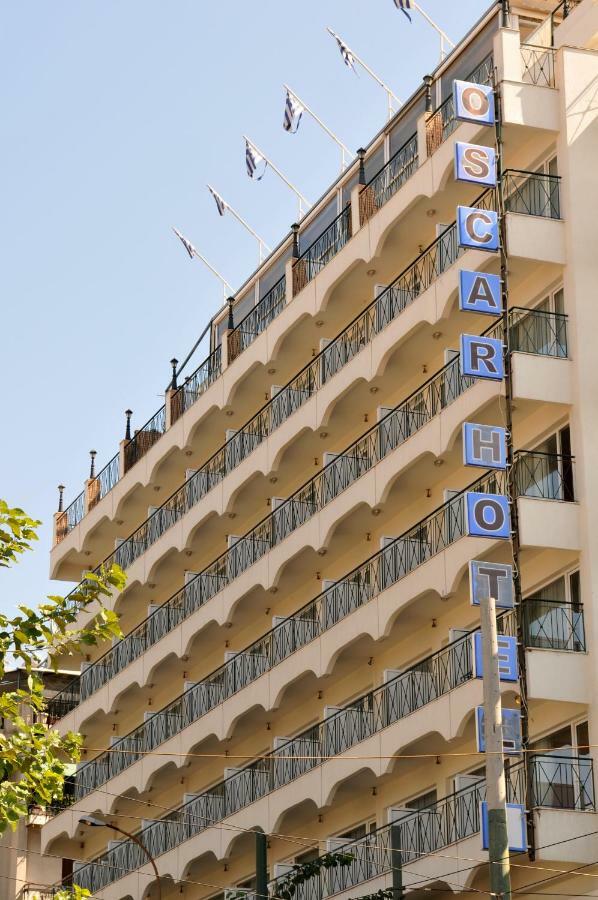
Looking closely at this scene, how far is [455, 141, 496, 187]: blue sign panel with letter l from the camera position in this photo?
3912cm

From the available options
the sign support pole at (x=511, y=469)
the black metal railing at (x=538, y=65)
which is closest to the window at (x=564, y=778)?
the sign support pole at (x=511, y=469)

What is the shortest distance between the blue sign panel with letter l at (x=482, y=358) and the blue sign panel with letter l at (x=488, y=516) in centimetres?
257

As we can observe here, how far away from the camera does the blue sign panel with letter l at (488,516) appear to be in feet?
120

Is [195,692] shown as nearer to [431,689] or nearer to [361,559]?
[361,559]

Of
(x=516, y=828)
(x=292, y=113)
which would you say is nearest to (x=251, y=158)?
(x=292, y=113)

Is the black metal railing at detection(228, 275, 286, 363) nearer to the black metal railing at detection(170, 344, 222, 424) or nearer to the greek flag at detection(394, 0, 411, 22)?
the black metal railing at detection(170, 344, 222, 424)

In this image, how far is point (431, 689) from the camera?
4025 centimetres

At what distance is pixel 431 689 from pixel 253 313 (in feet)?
57.1

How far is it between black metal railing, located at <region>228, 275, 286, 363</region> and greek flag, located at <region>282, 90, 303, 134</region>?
Result: 4.36 m

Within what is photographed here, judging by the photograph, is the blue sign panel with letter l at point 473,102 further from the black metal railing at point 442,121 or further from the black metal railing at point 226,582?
the black metal railing at point 226,582

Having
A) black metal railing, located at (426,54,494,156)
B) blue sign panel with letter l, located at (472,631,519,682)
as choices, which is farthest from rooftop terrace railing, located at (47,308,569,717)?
black metal railing, located at (426,54,494,156)

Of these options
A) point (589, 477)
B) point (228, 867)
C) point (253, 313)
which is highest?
point (253, 313)

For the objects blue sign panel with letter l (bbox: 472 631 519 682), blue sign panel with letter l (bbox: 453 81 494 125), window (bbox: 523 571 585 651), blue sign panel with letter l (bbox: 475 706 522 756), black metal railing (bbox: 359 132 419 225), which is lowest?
blue sign panel with letter l (bbox: 475 706 522 756)

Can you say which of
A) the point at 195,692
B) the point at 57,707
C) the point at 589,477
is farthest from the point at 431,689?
the point at 57,707
